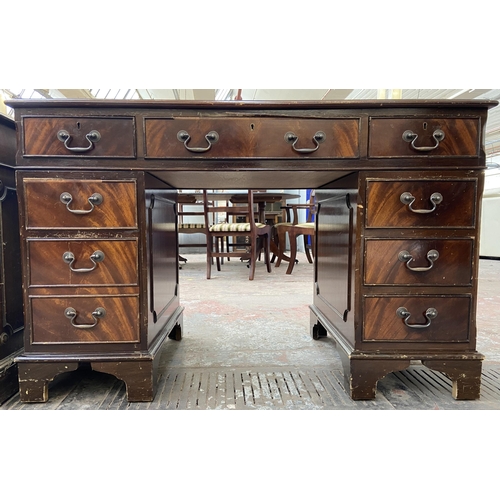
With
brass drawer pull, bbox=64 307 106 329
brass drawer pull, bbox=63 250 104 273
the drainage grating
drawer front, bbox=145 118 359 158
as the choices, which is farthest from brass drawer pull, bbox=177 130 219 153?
the drainage grating

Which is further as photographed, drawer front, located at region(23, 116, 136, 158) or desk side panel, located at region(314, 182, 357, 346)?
desk side panel, located at region(314, 182, 357, 346)

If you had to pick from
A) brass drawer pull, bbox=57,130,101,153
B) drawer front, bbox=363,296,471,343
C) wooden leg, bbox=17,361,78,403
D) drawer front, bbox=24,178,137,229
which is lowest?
wooden leg, bbox=17,361,78,403

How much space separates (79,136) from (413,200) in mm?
1068

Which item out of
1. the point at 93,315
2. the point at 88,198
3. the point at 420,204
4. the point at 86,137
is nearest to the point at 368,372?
the point at 420,204

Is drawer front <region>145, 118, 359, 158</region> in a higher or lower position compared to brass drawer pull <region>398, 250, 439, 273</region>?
higher

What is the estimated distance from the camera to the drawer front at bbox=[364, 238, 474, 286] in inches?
38.8

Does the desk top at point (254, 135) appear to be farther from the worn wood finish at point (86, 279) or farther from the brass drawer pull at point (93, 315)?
the brass drawer pull at point (93, 315)

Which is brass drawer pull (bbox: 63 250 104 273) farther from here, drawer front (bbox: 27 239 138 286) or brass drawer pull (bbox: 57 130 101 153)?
brass drawer pull (bbox: 57 130 101 153)

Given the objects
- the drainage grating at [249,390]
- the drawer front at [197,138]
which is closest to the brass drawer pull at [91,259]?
the drawer front at [197,138]

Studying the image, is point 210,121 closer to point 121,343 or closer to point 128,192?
point 128,192

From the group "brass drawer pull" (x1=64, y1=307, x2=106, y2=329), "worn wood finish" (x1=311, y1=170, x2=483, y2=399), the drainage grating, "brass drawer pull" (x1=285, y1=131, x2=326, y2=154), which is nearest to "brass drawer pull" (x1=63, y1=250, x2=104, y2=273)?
"brass drawer pull" (x1=64, y1=307, x2=106, y2=329)

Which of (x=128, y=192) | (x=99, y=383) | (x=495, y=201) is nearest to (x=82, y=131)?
(x=128, y=192)

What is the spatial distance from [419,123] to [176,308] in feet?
4.10

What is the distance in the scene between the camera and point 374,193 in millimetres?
979
